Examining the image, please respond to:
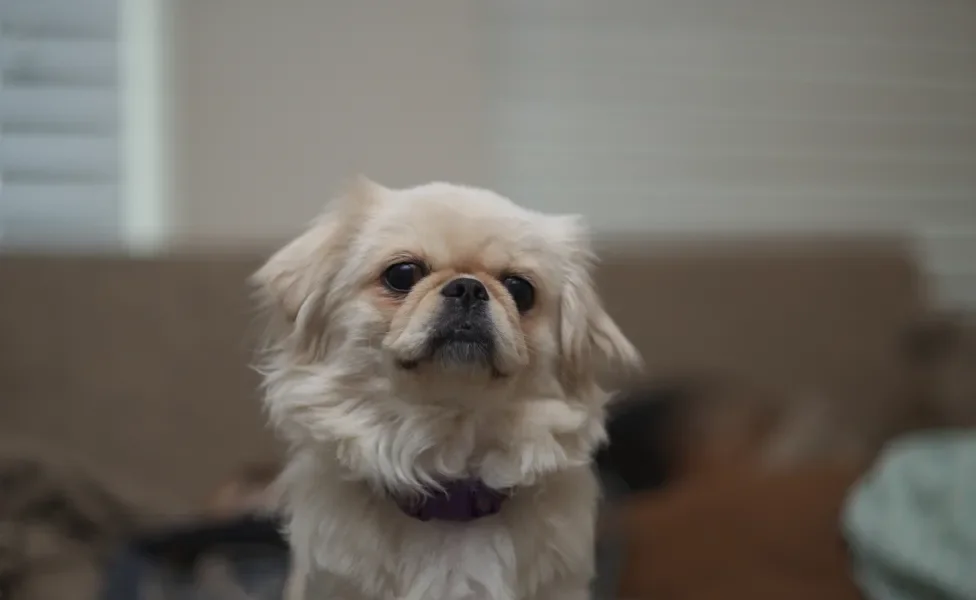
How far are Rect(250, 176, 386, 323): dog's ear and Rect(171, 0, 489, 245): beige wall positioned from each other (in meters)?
1.06

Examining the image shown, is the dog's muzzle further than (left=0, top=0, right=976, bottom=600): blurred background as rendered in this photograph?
No

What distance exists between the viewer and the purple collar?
2.96ft

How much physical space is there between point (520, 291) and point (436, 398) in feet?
0.47

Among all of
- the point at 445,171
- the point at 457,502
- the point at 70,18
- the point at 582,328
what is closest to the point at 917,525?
the point at 582,328

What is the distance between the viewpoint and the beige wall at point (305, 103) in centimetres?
206

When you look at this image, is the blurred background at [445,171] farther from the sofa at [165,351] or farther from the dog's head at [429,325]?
the dog's head at [429,325]

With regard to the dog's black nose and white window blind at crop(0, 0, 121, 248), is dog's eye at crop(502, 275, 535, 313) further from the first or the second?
white window blind at crop(0, 0, 121, 248)

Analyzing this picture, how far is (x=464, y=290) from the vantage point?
883mm

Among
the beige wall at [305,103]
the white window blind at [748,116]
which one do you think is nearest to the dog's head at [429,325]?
the beige wall at [305,103]

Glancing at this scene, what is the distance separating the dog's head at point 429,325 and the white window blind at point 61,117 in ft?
4.26

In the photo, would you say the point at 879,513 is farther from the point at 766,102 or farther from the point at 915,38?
the point at 915,38

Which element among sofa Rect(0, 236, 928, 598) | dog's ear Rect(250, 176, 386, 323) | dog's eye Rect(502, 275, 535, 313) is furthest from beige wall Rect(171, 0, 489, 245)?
dog's eye Rect(502, 275, 535, 313)

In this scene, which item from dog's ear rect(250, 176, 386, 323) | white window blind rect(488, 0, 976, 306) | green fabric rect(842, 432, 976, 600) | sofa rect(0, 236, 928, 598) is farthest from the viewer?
white window blind rect(488, 0, 976, 306)

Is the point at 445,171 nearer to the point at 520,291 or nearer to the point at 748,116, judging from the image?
the point at 748,116
